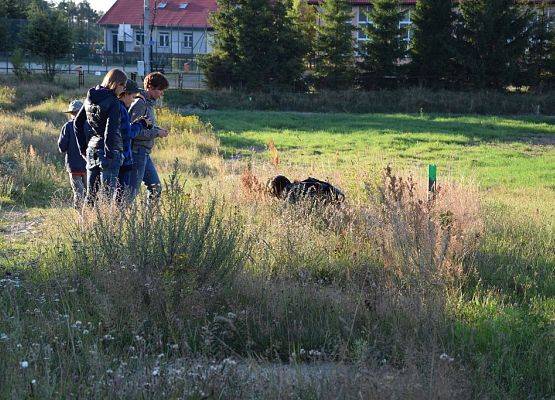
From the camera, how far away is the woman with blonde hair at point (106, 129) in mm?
7438

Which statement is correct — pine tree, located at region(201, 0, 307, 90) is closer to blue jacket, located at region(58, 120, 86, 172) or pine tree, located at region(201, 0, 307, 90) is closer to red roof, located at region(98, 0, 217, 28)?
red roof, located at region(98, 0, 217, 28)

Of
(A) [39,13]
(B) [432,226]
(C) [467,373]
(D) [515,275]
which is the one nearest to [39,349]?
(C) [467,373]

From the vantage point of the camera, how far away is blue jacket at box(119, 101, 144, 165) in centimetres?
760

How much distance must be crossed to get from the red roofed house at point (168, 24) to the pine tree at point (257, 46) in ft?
78.7

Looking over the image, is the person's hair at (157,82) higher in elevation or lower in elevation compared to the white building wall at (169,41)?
lower

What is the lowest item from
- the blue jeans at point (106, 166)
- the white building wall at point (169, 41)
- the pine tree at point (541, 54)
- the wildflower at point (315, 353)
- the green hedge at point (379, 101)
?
the wildflower at point (315, 353)

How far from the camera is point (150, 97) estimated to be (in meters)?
8.54

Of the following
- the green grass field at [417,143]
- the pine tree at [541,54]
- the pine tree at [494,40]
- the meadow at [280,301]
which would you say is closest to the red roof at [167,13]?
the pine tree at [494,40]

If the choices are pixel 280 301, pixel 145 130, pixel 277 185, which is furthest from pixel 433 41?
pixel 280 301

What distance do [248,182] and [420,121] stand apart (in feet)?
73.8

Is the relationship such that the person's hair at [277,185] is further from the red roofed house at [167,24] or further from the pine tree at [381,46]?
the red roofed house at [167,24]

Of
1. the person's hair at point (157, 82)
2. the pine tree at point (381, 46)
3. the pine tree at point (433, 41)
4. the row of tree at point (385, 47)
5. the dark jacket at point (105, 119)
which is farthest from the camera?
the pine tree at point (381, 46)

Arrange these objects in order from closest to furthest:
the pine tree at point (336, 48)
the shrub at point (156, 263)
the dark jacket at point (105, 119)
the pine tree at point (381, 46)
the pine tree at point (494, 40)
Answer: the shrub at point (156, 263) < the dark jacket at point (105, 119) < the pine tree at point (494, 40) < the pine tree at point (381, 46) < the pine tree at point (336, 48)

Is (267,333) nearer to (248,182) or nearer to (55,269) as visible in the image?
(55,269)
